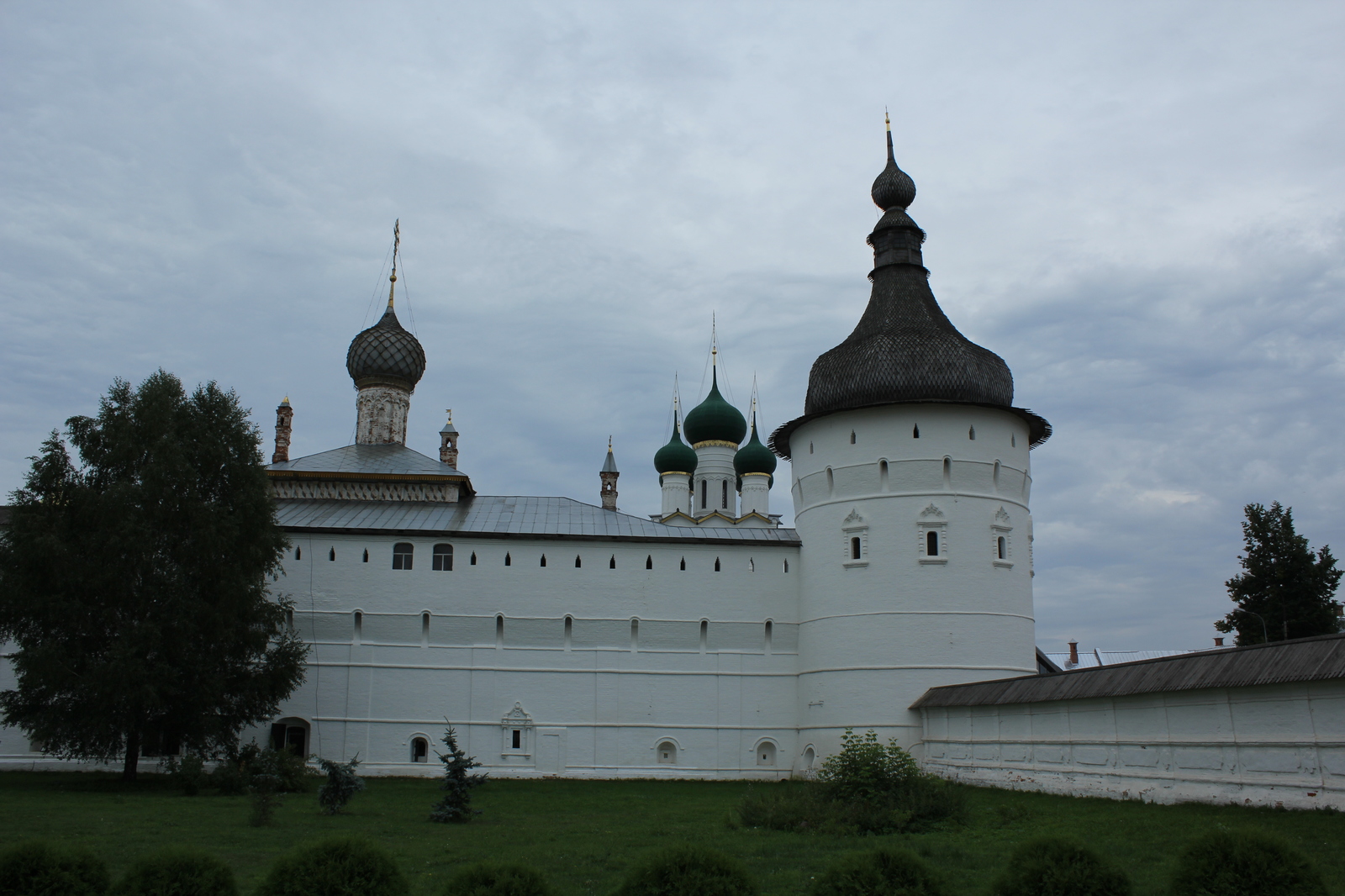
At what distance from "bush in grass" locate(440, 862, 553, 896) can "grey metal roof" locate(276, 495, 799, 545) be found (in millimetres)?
13484

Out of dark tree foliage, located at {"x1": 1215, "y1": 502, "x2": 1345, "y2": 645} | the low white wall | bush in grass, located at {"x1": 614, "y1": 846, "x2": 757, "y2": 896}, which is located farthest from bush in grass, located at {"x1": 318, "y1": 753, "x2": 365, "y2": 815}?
dark tree foliage, located at {"x1": 1215, "y1": 502, "x2": 1345, "y2": 645}

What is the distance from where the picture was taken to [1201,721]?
11234 mm

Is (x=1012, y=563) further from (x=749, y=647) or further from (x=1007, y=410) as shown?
(x=749, y=647)

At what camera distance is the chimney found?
76.5 feet

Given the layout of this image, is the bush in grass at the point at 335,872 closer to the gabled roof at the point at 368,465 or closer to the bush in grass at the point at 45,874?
the bush in grass at the point at 45,874

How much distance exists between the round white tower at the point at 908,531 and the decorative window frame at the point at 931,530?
2 centimetres

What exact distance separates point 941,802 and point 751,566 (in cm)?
914

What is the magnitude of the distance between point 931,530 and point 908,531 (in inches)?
15.9

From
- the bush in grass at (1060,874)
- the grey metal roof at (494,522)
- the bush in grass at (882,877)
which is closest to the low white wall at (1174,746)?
the bush in grass at (1060,874)

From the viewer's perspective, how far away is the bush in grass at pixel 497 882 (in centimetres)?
589

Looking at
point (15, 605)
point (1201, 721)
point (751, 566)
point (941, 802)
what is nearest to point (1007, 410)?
point (751, 566)

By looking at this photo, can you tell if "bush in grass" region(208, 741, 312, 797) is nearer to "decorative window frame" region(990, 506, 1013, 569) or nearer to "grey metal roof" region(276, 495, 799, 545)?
"grey metal roof" region(276, 495, 799, 545)

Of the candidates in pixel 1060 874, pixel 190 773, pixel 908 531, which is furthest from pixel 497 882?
pixel 908 531

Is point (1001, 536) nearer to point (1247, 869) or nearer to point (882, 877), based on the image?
point (1247, 869)
